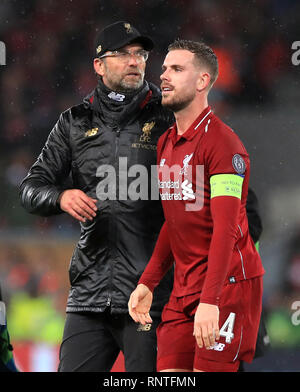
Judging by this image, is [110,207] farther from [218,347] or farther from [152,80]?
[152,80]

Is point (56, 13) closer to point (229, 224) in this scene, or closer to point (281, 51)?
point (281, 51)

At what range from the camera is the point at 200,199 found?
2.38 m

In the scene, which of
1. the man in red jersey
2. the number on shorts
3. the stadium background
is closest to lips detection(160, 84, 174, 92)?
the man in red jersey

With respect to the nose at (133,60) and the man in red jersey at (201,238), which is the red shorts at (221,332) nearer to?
the man in red jersey at (201,238)

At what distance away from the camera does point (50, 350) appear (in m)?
4.91

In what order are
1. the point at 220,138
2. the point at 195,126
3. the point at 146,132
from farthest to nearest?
the point at 146,132 < the point at 195,126 < the point at 220,138

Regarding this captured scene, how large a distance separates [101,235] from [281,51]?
3666 millimetres

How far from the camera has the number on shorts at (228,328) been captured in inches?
91.6

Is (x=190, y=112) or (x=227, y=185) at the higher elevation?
(x=190, y=112)

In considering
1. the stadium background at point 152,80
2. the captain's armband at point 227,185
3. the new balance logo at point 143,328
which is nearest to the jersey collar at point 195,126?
the captain's armband at point 227,185

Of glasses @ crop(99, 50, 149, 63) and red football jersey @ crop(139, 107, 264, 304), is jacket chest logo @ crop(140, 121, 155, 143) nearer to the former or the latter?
glasses @ crop(99, 50, 149, 63)

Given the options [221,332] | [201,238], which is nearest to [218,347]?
[221,332]

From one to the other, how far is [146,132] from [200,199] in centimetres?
61

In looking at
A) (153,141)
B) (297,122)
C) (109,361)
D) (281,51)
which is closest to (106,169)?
(153,141)
